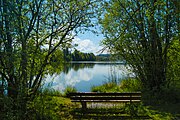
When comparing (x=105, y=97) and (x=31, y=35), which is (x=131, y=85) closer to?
(x=105, y=97)

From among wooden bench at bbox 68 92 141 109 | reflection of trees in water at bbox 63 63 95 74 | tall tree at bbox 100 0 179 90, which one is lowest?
wooden bench at bbox 68 92 141 109

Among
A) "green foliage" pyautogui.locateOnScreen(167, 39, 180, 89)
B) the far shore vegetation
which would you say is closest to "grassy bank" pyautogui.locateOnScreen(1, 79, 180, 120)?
the far shore vegetation

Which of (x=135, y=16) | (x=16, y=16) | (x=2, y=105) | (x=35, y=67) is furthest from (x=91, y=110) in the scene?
(x=135, y=16)

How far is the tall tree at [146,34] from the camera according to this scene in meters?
9.80

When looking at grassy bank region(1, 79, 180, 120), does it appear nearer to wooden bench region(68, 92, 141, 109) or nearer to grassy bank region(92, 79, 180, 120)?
grassy bank region(92, 79, 180, 120)

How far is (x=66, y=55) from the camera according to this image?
25.0 ft

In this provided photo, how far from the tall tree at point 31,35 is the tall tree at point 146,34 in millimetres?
3202

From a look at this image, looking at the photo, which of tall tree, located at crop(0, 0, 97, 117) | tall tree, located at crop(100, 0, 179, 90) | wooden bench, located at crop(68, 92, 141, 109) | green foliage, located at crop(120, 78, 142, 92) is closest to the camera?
tall tree, located at crop(0, 0, 97, 117)

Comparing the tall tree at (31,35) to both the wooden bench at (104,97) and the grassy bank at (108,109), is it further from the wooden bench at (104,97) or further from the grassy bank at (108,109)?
the wooden bench at (104,97)

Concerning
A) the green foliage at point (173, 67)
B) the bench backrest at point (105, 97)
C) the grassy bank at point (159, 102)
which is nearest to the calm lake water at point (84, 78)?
the grassy bank at point (159, 102)

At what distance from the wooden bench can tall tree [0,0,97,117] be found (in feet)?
5.39

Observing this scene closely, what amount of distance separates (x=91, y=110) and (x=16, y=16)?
12.2 feet

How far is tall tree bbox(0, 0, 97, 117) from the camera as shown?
5539 millimetres

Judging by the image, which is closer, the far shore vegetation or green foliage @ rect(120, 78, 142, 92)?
the far shore vegetation
